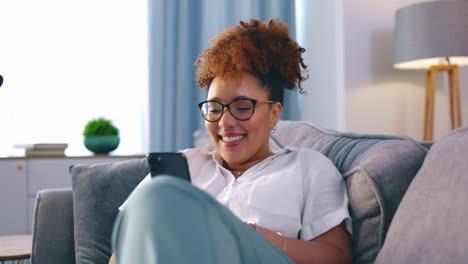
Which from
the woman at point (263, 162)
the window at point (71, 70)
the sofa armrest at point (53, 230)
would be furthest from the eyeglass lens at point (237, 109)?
the window at point (71, 70)

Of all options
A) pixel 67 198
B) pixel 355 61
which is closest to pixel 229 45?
pixel 67 198

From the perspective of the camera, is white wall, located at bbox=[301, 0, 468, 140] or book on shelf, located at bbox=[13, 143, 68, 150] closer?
book on shelf, located at bbox=[13, 143, 68, 150]

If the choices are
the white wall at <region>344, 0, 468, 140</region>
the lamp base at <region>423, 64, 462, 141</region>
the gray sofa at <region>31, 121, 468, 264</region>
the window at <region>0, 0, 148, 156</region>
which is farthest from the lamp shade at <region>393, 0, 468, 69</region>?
the window at <region>0, 0, 148, 156</region>

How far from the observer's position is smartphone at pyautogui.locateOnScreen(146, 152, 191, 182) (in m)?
0.95

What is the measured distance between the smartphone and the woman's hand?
0.69 ft

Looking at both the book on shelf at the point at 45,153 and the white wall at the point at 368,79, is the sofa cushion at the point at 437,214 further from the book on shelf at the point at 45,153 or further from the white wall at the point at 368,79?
the book on shelf at the point at 45,153

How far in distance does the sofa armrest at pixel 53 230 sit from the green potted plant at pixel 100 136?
1321mm

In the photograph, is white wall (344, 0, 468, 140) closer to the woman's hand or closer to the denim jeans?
the woman's hand

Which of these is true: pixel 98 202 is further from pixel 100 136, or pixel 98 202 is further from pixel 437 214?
pixel 100 136

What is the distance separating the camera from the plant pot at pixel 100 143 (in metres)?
2.85

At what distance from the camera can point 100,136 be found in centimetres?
285

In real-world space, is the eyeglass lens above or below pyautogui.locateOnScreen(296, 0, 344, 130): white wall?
below

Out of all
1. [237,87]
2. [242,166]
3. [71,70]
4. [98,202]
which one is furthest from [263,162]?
[71,70]

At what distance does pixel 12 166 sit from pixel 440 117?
2.59m
